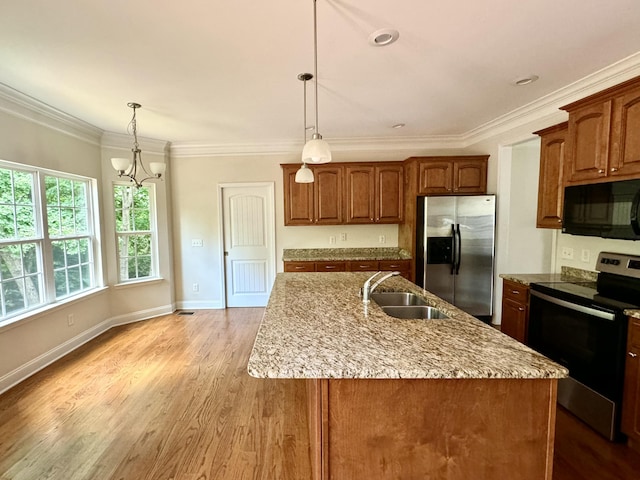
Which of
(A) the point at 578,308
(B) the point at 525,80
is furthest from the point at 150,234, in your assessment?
(A) the point at 578,308

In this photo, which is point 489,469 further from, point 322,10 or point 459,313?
point 322,10

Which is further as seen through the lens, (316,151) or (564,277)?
(564,277)

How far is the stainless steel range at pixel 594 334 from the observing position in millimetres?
1913

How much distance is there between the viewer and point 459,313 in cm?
180

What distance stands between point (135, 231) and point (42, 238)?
48.0 inches

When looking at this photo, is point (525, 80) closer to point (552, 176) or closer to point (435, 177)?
point (552, 176)

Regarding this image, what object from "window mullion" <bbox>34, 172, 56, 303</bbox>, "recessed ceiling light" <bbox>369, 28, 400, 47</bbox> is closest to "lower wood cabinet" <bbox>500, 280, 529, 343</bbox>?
"recessed ceiling light" <bbox>369, 28, 400, 47</bbox>

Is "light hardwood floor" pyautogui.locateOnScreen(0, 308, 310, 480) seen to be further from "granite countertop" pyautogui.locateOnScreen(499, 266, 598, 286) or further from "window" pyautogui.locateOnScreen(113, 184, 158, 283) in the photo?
"granite countertop" pyautogui.locateOnScreen(499, 266, 598, 286)

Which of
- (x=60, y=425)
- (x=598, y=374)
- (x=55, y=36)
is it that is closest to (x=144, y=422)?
(x=60, y=425)

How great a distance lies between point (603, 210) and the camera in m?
2.23

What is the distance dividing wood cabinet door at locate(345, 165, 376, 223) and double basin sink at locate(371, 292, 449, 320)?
226cm

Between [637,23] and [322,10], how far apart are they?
6.15ft

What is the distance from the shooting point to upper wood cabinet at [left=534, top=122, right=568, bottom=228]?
272 centimetres

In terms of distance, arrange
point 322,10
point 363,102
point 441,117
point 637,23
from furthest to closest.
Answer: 1. point 441,117
2. point 363,102
3. point 637,23
4. point 322,10
